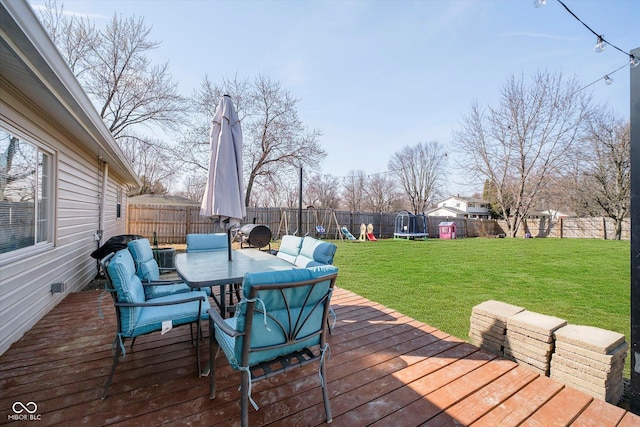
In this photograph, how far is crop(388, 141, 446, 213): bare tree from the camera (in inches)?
1206

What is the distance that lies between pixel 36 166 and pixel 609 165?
26.5 m

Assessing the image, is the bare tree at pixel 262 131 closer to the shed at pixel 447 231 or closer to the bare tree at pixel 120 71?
the bare tree at pixel 120 71

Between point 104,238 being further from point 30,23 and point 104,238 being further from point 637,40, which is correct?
point 637,40

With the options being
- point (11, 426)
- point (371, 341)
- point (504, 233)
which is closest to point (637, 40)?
point (371, 341)

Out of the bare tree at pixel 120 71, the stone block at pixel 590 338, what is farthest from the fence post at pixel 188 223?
the stone block at pixel 590 338

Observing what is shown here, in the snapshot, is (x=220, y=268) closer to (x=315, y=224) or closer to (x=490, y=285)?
(x=490, y=285)

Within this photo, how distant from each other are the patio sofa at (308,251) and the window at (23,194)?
277 centimetres

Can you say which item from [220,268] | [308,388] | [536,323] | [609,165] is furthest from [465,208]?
[308,388]

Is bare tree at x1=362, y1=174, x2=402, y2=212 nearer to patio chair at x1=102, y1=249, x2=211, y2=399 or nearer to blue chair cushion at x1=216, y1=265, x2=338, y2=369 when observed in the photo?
patio chair at x1=102, y1=249, x2=211, y2=399

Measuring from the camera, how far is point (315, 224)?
47.5 ft

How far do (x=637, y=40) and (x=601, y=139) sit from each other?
63.4 ft

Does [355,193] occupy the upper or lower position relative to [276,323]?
upper

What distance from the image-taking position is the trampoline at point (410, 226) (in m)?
15.6

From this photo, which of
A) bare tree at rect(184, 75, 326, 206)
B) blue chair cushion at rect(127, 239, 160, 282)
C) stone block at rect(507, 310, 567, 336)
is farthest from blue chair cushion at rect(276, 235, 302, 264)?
bare tree at rect(184, 75, 326, 206)
